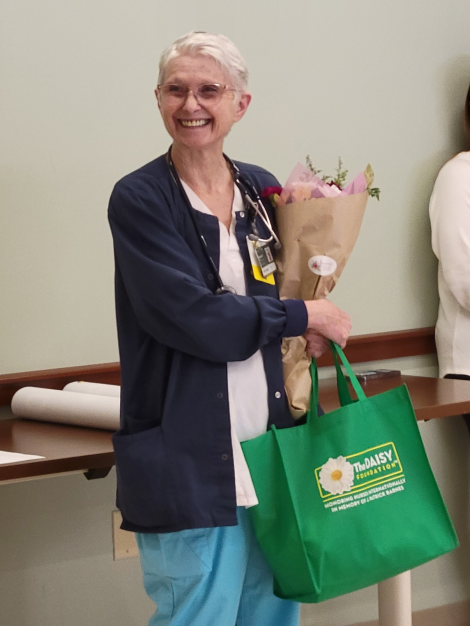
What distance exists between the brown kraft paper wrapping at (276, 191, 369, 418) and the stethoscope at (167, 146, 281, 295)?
0.03 m

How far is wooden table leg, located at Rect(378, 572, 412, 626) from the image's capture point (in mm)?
2096

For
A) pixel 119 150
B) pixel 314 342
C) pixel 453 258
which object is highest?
pixel 119 150

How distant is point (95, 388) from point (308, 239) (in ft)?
2.64

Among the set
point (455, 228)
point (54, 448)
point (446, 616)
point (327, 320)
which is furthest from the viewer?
point (446, 616)

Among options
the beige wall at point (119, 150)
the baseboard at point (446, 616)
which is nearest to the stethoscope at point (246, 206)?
the beige wall at point (119, 150)

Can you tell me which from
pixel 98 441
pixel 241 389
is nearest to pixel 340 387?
pixel 241 389

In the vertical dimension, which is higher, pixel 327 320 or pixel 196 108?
pixel 196 108

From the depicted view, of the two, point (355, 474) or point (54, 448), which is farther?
point (54, 448)

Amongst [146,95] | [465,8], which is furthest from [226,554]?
[465,8]

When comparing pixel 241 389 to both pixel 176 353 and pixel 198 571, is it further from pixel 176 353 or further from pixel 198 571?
pixel 198 571

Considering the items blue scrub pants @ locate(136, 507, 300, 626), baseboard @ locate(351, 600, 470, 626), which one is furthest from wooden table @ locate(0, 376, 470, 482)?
baseboard @ locate(351, 600, 470, 626)

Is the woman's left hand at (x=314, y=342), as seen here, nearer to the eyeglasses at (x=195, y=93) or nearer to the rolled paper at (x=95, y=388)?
the eyeglasses at (x=195, y=93)

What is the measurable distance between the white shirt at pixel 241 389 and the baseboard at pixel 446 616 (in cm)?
162

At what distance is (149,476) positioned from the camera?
4.57 feet
